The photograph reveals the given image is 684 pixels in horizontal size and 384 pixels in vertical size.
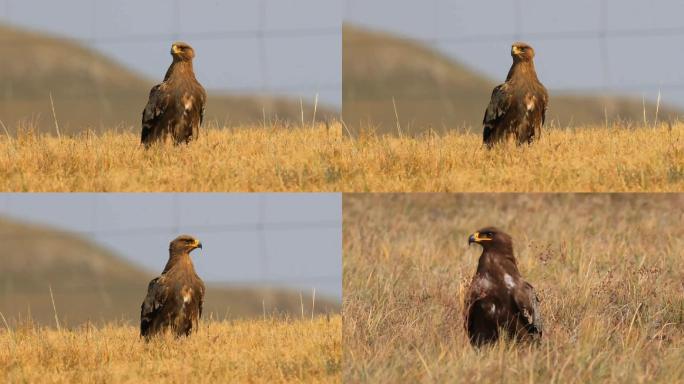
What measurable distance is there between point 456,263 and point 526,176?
194 cm

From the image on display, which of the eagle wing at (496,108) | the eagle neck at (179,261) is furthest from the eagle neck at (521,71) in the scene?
the eagle neck at (179,261)

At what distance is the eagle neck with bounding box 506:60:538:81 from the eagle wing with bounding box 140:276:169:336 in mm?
4979

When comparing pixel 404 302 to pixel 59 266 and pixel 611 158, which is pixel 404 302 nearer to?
pixel 611 158

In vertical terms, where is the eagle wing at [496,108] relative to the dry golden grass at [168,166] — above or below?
above

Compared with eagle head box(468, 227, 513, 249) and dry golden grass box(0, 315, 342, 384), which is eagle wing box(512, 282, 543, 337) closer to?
eagle head box(468, 227, 513, 249)

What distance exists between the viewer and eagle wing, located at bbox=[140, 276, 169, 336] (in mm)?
13682

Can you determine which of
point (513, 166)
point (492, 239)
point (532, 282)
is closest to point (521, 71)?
point (513, 166)

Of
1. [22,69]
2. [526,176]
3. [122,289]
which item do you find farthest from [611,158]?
[22,69]

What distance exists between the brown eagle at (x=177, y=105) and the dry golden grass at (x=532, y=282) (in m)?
2.43

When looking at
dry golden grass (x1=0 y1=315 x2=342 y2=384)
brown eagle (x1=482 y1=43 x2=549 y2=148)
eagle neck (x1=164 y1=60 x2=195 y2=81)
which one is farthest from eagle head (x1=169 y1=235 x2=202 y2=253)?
brown eagle (x1=482 y1=43 x2=549 y2=148)

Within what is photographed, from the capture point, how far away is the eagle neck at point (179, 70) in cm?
1429

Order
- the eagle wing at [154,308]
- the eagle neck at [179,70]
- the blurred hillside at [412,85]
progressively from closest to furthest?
the eagle wing at [154,308] < the eagle neck at [179,70] < the blurred hillside at [412,85]

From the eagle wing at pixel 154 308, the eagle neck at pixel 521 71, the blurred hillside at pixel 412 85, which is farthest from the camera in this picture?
the blurred hillside at pixel 412 85

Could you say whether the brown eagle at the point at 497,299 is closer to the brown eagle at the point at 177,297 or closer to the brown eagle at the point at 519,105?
the brown eagle at the point at 519,105
